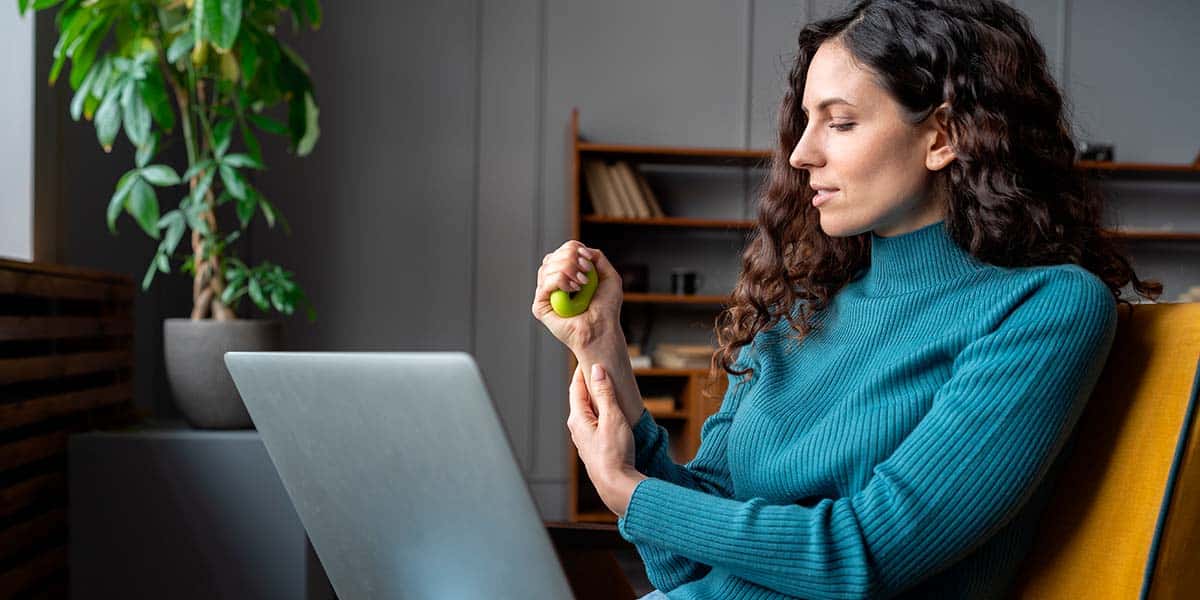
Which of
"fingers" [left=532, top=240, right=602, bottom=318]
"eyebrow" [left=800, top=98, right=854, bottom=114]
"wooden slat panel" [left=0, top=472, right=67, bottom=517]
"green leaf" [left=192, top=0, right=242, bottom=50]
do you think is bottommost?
"wooden slat panel" [left=0, top=472, right=67, bottom=517]

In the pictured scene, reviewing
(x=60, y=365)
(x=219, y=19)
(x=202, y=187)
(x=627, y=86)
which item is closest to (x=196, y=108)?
(x=202, y=187)

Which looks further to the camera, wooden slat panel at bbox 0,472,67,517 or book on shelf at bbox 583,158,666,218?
book on shelf at bbox 583,158,666,218

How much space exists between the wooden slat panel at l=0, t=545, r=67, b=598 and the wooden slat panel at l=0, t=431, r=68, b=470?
0.21 metres

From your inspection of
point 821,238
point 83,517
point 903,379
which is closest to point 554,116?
point 83,517

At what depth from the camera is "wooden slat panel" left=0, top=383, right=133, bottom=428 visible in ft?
6.53

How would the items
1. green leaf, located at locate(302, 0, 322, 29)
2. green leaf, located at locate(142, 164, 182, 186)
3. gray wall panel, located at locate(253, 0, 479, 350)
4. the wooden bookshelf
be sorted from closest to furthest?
green leaf, located at locate(142, 164, 182, 186)
green leaf, located at locate(302, 0, 322, 29)
the wooden bookshelf
gray wall panel, located at locate(253, 0, 479, 350)

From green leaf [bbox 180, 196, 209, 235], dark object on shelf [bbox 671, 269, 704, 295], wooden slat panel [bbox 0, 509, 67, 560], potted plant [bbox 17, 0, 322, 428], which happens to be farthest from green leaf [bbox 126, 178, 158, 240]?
dark object on shelf [bbox 671, 269, 704, 295]

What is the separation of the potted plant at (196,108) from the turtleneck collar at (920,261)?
1.67 metres

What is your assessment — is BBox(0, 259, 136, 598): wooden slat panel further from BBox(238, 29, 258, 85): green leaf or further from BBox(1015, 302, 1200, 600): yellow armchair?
BBox(1015, 302, 1200, 600): yellow armchair

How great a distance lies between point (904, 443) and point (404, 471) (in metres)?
0.43

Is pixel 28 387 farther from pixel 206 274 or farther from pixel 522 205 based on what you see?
pixel 522 205

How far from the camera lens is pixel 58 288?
7.16ft

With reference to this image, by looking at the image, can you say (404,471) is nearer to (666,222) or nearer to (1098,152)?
(666,222)

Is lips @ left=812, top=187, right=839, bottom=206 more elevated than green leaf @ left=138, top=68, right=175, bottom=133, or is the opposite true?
green leaf @ left=138, top=68, right=175, bottom=133
